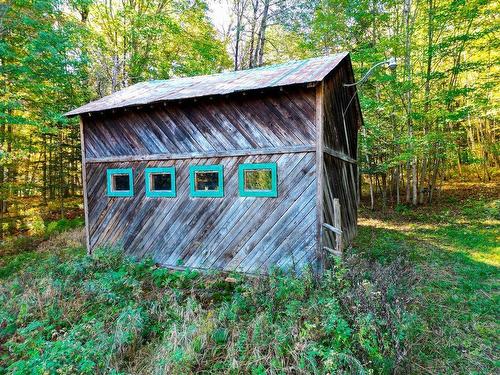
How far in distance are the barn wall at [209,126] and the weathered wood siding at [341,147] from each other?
657mm

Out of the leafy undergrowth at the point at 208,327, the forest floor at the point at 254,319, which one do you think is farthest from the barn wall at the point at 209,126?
the leafy undergrowth at the point at 208,327

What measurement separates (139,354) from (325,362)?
238 cm

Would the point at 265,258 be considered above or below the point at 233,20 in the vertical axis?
below

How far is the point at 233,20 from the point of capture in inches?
663

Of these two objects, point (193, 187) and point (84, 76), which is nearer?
point (193, 187)

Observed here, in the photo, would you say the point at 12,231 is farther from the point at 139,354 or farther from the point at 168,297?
the point at 139,354

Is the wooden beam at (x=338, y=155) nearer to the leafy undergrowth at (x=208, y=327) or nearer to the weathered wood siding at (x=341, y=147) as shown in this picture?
the weathered wood siding at (x=341, y=147)

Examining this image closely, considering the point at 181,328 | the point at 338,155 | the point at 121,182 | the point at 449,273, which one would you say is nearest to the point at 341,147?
the point at 338,155

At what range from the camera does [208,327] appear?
3.94 meters

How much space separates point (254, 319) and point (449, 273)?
4.69 meters

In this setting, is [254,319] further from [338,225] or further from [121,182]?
[121,182]

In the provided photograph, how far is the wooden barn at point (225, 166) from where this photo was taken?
18.9 feet

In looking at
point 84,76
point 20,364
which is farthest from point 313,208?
point 84,76

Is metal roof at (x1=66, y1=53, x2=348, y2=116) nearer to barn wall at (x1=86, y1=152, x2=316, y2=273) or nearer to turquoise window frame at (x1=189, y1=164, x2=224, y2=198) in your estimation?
barn wall at (x1=86, y1=152, x2=316, y2=273)
